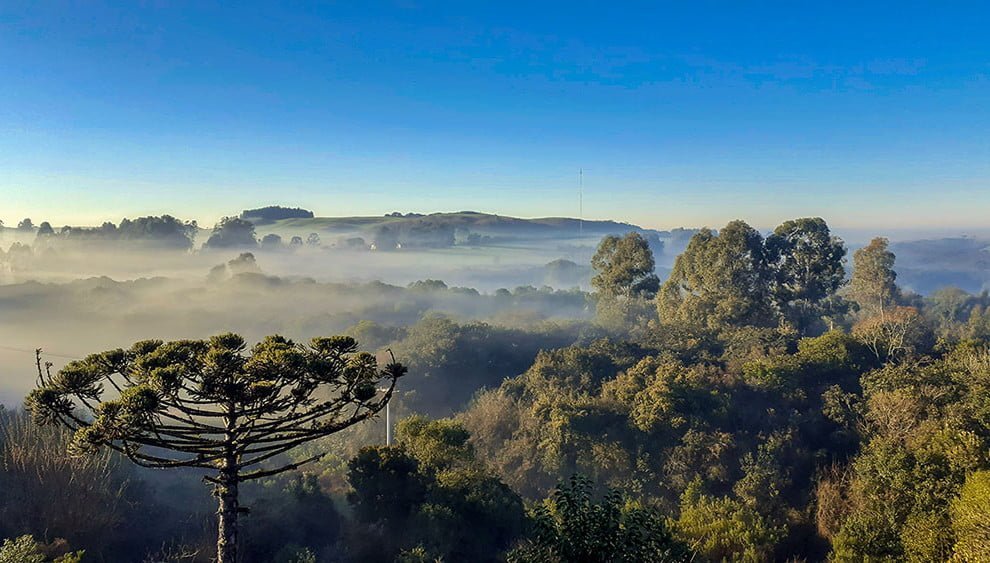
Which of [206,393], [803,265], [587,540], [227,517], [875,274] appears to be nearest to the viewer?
[206,393]

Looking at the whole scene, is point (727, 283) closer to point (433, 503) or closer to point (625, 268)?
point (625, 268)

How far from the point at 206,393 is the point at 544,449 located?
18.7 meters

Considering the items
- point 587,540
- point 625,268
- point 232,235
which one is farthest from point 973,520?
point 232,235

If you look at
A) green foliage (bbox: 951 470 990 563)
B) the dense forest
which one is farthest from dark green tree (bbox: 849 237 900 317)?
green foliage (bbox: 951 470 990 563)

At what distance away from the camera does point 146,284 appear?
81875 millimetres

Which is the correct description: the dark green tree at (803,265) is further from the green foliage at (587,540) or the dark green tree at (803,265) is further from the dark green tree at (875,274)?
the green foliage at (587,540)

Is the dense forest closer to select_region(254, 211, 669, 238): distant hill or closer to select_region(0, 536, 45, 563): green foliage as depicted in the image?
select_region(0, 536, 45, 563): green foliage

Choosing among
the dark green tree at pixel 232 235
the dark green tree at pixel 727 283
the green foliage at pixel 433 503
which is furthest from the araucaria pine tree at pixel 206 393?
the dark green tree at pixel 232 235

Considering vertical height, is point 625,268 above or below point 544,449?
above

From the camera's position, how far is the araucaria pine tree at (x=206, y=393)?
6.96m

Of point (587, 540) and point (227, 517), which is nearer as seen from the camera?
point (587, 540)

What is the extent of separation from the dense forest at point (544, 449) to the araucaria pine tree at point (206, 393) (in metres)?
0.04

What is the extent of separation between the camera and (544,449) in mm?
23859

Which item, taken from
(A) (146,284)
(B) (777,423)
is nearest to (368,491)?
(B) (777,423)
